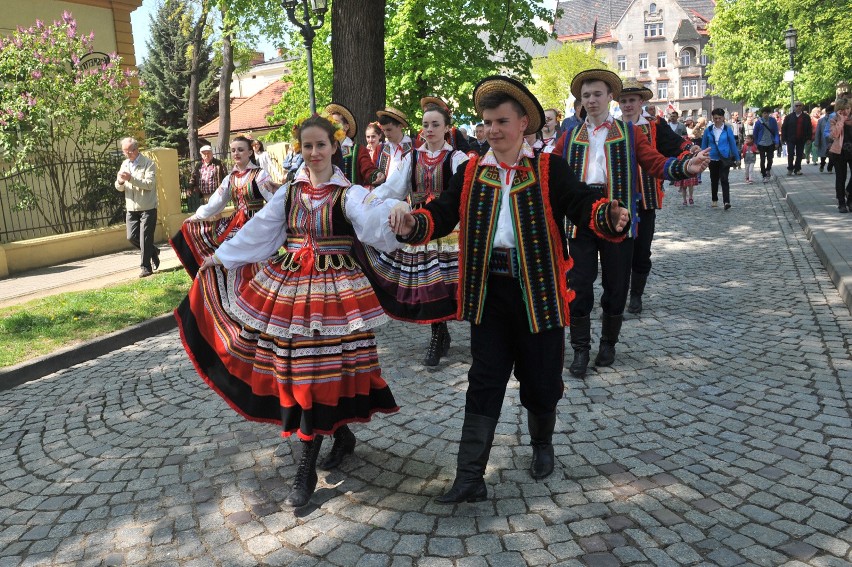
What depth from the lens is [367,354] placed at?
4023mm

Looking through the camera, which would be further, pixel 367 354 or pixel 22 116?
pixel 22 116

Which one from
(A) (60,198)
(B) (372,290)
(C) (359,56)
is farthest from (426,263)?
(A) (60,198)

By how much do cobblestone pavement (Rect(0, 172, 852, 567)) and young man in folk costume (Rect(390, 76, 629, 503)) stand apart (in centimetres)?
45

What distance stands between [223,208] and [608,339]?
11.5ft

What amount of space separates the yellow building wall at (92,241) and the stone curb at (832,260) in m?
9.98

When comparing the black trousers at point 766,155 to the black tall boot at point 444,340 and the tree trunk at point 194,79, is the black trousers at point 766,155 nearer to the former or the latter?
the black tall boot at point 444,340

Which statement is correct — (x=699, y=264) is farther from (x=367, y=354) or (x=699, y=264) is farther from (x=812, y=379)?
(x=367, y=354)

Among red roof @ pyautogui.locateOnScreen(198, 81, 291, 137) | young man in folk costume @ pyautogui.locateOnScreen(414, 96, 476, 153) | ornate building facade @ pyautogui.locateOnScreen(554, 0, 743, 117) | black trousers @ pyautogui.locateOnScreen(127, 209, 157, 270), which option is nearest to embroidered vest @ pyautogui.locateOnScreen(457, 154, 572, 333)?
young man in folk costume @ pyautogui.locateOnScreen(414, 96, 476, 153)

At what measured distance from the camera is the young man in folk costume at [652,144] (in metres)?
6.34

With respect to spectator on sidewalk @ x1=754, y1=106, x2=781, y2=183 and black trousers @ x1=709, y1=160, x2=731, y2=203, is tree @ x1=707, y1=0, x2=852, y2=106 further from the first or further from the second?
black trousers @ x1=709, y1=160, x2=731, y2=203

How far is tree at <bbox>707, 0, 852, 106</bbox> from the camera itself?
37.6 meters

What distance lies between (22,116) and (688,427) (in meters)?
13.0

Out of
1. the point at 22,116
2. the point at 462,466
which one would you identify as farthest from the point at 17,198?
the point at 462,466

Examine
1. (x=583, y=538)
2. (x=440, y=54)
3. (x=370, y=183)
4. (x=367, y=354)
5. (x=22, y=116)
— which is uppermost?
(x=440, y=54)
